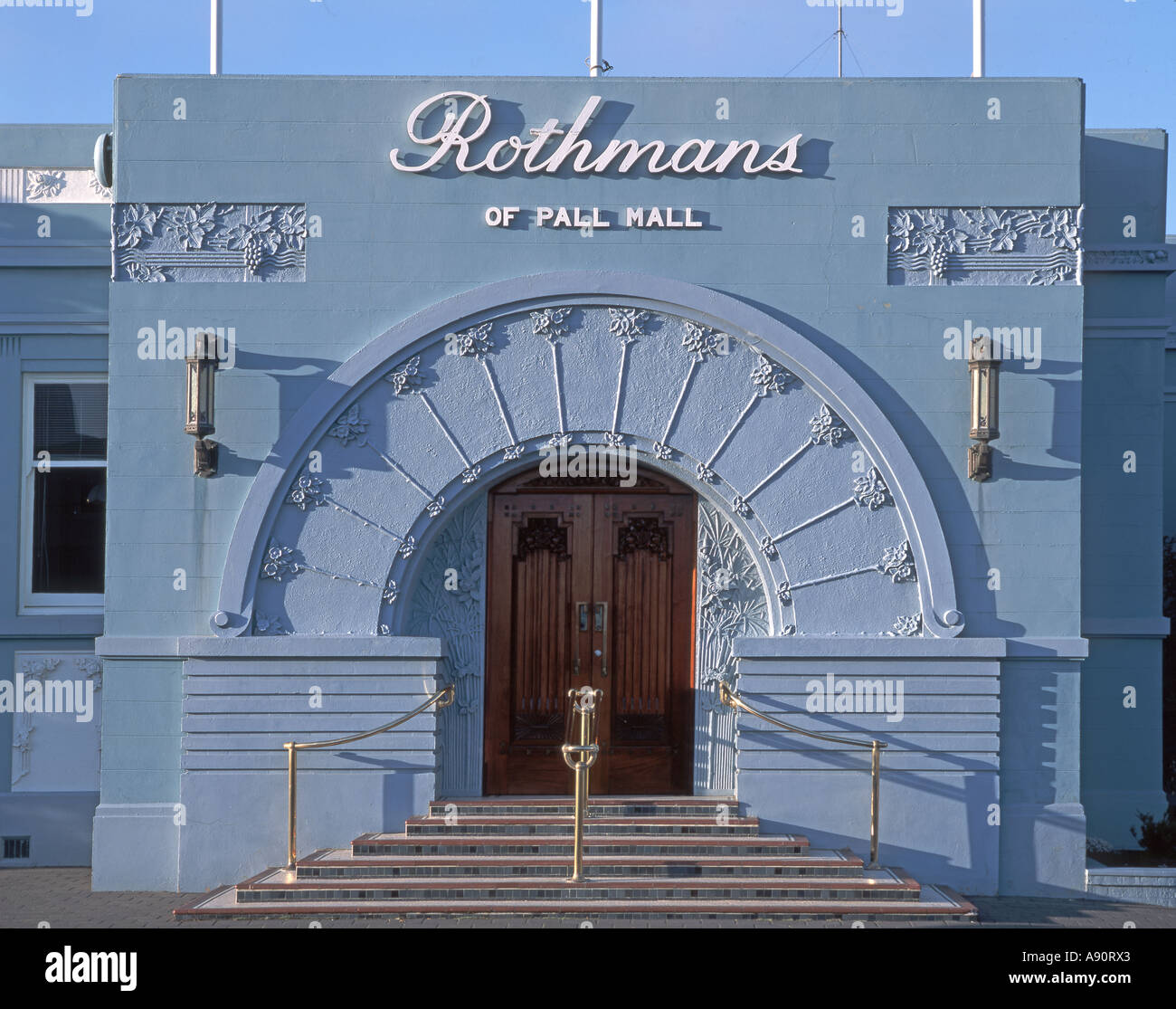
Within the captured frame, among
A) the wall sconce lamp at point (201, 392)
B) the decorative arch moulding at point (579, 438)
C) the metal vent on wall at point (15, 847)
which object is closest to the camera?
the wall sconce lamp at point (201, 392)

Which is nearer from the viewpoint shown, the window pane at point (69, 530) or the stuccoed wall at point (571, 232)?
the stuccoed wall at point (571, 232)

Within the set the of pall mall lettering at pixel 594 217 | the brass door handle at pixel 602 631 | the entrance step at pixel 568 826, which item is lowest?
the entrance step at pixel 568 826

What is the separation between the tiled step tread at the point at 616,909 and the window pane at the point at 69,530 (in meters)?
4.16

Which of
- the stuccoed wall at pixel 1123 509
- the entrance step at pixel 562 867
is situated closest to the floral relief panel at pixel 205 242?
the entrance step at pixel 562 867

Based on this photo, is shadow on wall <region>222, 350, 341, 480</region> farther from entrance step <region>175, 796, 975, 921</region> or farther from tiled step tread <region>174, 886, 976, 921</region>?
tiled step tread <region>174, 886, 976, 921</region>

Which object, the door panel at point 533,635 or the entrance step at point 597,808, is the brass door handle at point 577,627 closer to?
the door panel at point 533,635

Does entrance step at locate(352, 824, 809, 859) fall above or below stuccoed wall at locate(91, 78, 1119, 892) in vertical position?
below

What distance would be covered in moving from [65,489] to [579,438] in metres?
5.07

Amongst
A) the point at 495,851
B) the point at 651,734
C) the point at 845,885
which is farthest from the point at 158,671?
the point at 845,885

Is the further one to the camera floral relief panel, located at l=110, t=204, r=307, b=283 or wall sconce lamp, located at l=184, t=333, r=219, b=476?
floral relief panel, located at l=110, t=204, r=307, b=283

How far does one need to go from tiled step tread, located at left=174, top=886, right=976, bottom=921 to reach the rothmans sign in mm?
5831

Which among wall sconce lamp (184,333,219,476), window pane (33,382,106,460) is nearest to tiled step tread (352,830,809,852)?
wall sconce lamp (184,333,219,476)

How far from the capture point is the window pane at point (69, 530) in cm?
1262

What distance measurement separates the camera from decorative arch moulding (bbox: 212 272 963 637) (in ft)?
36.5
